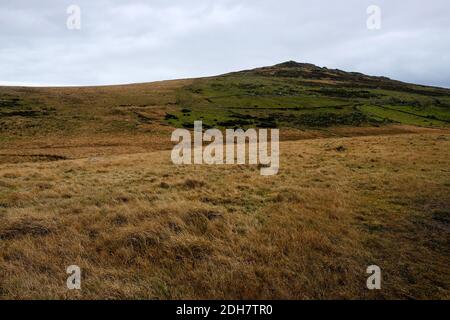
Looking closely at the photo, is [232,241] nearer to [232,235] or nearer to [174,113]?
[232,235]

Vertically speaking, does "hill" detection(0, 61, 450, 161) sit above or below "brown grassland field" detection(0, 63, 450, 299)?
above

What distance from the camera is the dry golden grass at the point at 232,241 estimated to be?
5.90 meters

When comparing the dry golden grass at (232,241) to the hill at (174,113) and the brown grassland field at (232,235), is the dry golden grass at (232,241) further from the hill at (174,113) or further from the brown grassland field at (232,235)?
the hill at (174,113)

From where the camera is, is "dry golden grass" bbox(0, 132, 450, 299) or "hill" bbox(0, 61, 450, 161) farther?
"hill" bbox(0, 61, 450, 161)

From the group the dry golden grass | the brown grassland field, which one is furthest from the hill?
the dry golden grass

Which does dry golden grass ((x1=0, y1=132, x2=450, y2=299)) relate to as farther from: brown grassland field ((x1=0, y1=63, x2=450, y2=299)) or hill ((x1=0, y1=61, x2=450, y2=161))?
hill ((x1=0, y1=61, x2=450, y2=161))

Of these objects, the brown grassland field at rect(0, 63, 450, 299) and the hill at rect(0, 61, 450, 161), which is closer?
the brown grassland field at rect(0, 63, 450, 299)

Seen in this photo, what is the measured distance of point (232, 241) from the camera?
7.54 m

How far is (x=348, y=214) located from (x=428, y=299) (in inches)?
163

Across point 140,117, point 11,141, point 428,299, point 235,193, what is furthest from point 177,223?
point 140,117

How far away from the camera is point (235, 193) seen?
12.5m

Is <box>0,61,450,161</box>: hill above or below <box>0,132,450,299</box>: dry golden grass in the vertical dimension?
above

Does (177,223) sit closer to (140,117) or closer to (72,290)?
(72,290)

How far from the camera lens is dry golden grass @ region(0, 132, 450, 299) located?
5898mm
